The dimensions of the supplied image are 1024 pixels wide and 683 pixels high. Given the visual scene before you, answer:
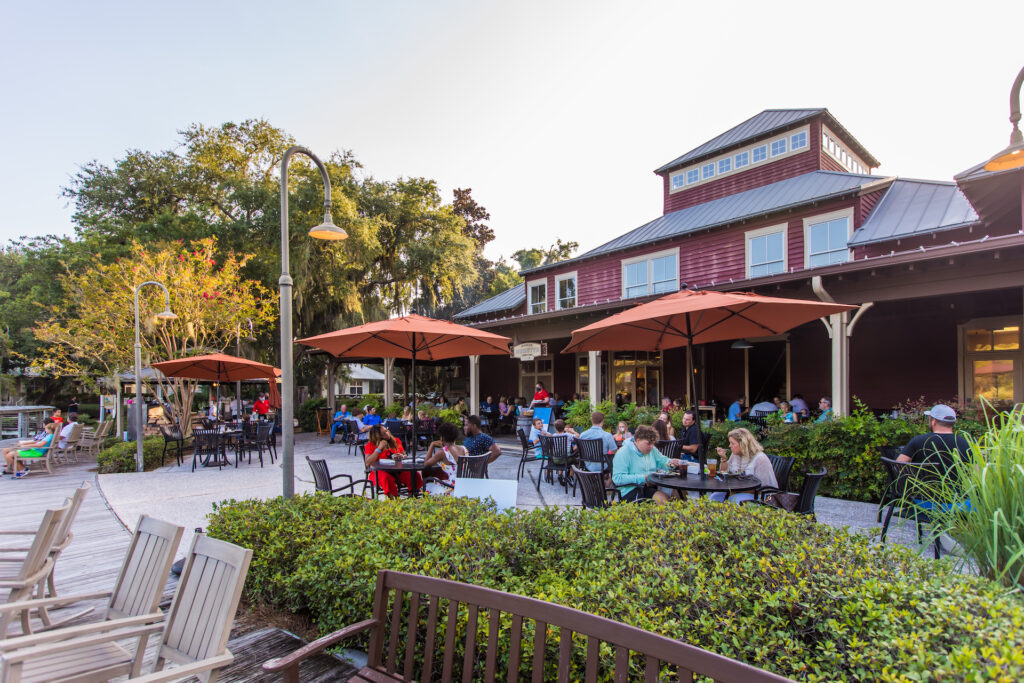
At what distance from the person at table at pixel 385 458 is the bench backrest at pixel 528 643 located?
3.76 meters

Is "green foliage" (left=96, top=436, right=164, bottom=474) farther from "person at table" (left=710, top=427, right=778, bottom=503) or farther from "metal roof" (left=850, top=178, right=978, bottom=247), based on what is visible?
"metal roof" (left=850, top=178, right=978, bottom=247)

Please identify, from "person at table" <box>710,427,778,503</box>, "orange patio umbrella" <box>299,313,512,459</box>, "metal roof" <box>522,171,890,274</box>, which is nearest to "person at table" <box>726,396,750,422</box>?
"metal roof" <box>522,171,890,274</box>

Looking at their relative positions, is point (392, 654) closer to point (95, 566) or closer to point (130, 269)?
point (95, 566)

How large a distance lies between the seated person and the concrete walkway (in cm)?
282

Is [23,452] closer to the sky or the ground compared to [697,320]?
closer to the ground

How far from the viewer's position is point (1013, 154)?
5125 millimetres

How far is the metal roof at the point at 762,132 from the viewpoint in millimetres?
14367

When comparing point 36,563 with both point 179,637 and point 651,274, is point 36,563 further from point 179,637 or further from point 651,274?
point 651,274

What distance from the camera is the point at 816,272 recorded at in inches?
356

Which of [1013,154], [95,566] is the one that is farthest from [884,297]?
[95,566]

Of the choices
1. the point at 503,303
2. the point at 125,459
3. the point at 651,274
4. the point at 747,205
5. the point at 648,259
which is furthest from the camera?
the point at 503,303

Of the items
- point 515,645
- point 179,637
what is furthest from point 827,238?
point 179,637

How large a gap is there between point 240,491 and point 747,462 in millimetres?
7797

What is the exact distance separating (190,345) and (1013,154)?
62.9 feet
